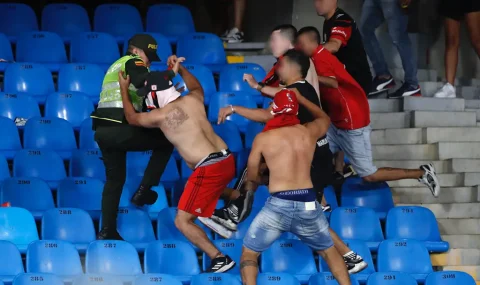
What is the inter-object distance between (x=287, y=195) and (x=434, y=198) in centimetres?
236

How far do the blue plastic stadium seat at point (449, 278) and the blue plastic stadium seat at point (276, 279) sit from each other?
3.55ft

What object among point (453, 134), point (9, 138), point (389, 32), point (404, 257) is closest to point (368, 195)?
point (404, 257)

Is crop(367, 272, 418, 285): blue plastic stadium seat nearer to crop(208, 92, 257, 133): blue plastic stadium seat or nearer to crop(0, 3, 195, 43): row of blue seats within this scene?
crop(208, 92, 257, 133): blue plastic stadium seat

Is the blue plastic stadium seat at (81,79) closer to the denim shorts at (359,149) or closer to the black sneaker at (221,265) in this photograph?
the denim shorts at (359,149)

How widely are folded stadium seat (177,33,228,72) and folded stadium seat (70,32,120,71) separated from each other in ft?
2.16

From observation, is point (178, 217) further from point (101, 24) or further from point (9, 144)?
point (101, 24)

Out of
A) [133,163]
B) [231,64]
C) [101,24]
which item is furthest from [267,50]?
[133,163]

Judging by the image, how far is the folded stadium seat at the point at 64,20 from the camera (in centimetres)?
1141

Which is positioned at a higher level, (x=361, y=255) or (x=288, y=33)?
(x=288, y=33)

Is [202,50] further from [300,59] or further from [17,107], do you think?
[300,59]

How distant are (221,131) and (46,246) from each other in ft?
7.47

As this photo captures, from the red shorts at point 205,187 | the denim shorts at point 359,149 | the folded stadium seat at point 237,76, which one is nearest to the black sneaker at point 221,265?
the red shorts at point 205,187

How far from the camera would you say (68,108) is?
32.4 feet

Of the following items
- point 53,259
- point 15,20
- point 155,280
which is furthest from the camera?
point 15,20
